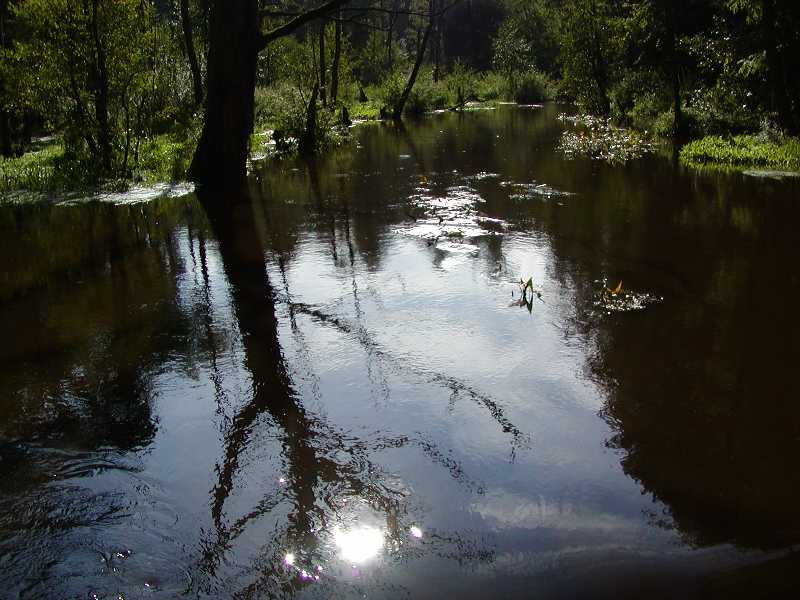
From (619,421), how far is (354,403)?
166 centimetres

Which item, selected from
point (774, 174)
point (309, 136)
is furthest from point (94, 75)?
point (774, 174)

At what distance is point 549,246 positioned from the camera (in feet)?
27.7

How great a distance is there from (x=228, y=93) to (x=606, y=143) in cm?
1057

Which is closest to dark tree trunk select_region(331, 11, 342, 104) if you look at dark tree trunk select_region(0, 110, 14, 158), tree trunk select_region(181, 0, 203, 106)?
tree trunk select_region(181, 0, 203, 106)

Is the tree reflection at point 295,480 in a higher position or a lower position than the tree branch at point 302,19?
lower

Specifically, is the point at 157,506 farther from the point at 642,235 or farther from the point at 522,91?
the point at 522,91

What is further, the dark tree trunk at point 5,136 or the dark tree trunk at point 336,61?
the dark tree trunk at point 336,61

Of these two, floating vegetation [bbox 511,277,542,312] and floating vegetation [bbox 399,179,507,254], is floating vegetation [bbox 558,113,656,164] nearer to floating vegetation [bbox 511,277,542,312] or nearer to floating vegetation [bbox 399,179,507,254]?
floating vegetation [bbox 399,179,507,254]

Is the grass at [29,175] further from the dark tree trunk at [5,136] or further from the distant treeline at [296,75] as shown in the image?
the dark tree trunk at [5,136]

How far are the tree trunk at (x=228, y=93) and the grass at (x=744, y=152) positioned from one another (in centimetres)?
917

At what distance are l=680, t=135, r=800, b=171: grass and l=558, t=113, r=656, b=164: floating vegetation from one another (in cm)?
144

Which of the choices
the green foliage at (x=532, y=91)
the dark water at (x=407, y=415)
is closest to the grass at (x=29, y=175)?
the dark water at (x=407, y=415)

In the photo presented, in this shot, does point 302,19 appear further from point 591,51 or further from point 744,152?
point 591,51

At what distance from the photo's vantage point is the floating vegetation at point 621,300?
6.21 metres
